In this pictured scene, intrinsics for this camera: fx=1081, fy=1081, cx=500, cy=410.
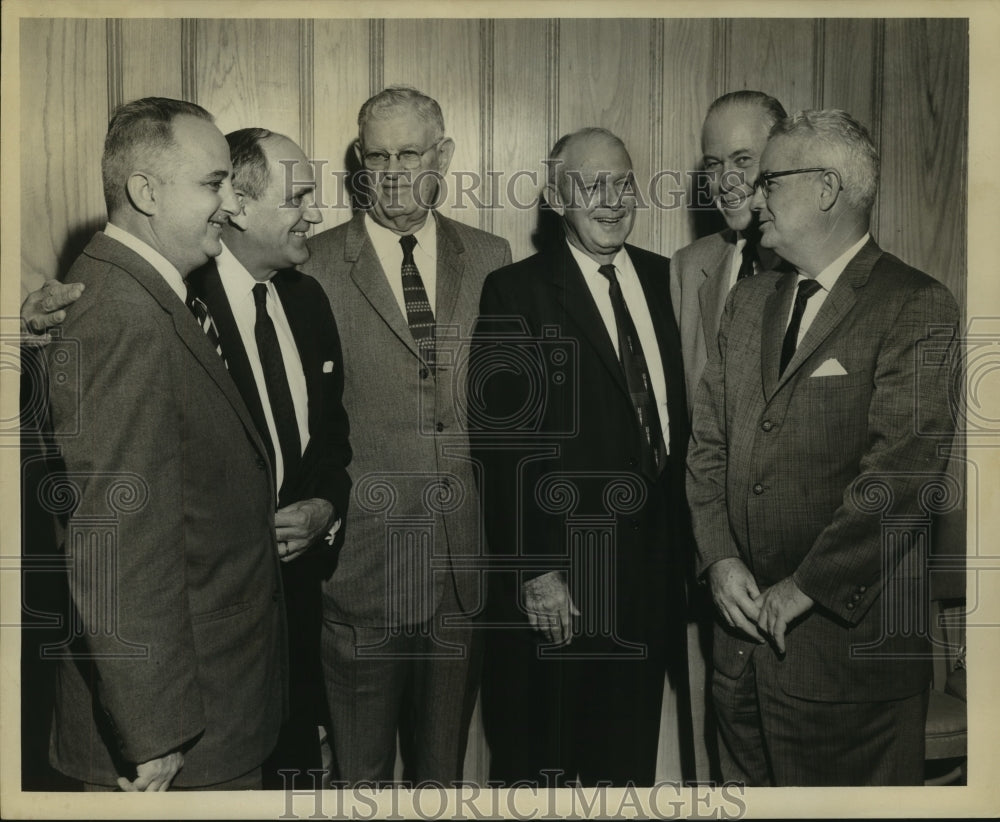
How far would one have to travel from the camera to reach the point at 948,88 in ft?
9.21

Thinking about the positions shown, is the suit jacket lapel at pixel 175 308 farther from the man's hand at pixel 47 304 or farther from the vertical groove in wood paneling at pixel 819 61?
the vertical groove in wood paneling at pixel 819 61

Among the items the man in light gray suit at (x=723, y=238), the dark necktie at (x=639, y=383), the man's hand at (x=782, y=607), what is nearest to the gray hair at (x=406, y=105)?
the dark necktie at (x=639, y=383)

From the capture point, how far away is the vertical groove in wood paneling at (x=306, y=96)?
2.74 metres

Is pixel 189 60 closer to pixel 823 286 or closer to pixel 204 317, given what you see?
pixel 204 317

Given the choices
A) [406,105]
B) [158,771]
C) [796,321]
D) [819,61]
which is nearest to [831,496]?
[796,321]

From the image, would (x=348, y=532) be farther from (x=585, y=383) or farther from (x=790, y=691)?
(x=790, y=691)

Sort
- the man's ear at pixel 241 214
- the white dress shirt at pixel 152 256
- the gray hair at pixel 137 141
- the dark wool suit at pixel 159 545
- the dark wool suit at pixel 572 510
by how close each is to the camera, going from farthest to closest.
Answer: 1. the dark wool suit at pixel 572 510
2. the man's ear at pixel 241 214
3. the gray hair at pixel 137 141
4. the white dress shirt at pixel 152 256
5. the dark wool suit at pixel 159 545

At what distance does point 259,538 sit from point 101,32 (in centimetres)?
136

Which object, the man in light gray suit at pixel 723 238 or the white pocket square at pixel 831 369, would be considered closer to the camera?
the white pocket square at pixel 831 369

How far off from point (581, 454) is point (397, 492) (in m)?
0.48

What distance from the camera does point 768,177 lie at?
2697 millimetres

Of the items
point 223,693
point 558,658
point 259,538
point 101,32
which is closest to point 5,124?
point 101,32

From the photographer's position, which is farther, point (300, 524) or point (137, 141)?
point (300, 524)

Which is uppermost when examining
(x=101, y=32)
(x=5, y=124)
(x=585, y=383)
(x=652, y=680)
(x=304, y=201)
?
(x=101, y=32)
